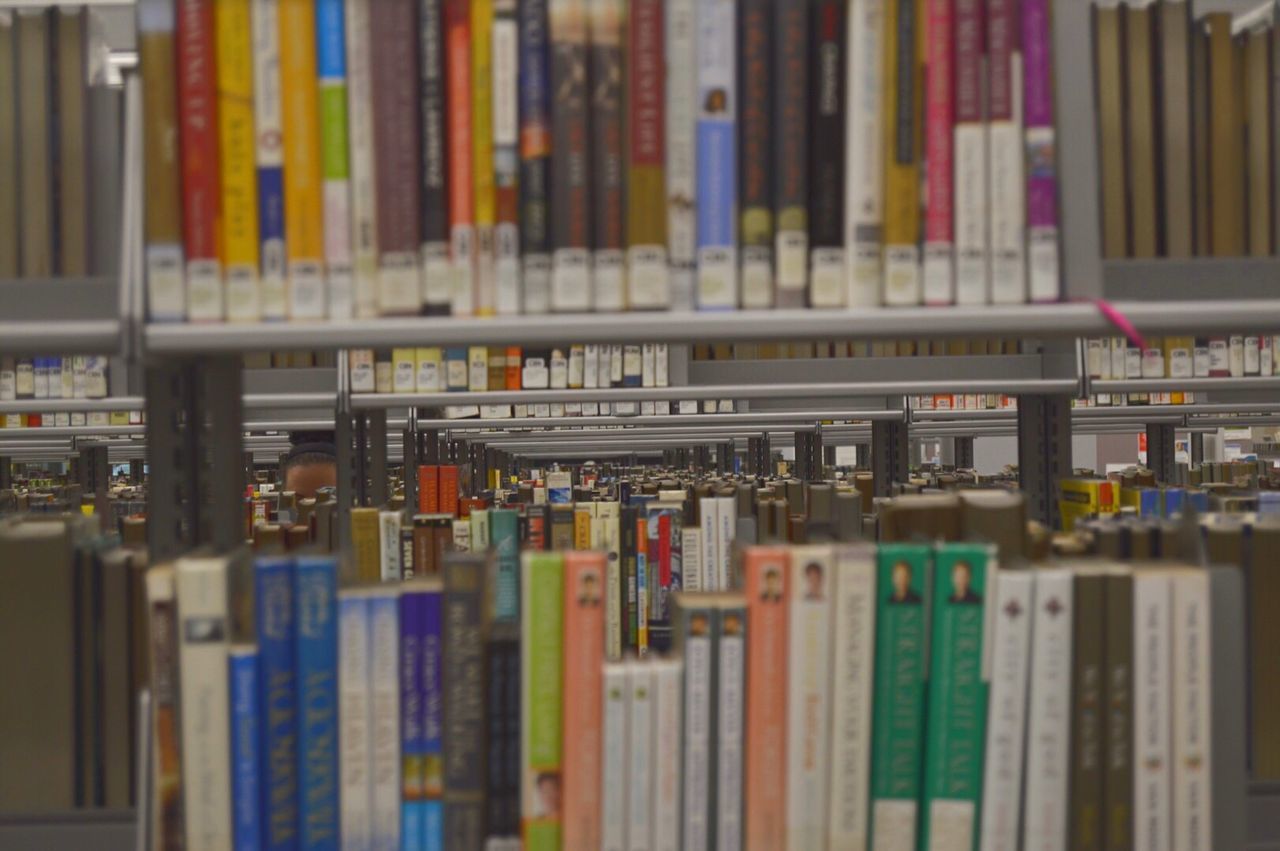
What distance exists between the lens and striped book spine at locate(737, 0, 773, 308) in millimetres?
1012

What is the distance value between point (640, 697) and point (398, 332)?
0.40 meters

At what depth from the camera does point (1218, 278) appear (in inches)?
45.5

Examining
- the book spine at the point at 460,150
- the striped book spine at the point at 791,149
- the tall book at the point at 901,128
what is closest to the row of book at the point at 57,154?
the book spine at the point at 460,150

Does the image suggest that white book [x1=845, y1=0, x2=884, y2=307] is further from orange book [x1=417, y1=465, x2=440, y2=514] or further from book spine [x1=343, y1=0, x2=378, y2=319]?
orange book [x1=417, y1=465, x2=440, y2=514]

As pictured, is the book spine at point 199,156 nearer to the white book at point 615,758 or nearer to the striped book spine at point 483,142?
the striped book spine at point 483,142

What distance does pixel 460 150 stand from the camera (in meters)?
1.01

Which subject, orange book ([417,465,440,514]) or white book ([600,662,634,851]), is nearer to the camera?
white book ([600,662,634,851])

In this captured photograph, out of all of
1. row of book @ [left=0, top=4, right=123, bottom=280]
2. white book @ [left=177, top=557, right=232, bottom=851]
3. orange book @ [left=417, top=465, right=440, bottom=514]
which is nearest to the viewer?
white book @ [left=177, top=557, right=232, bottom=851]

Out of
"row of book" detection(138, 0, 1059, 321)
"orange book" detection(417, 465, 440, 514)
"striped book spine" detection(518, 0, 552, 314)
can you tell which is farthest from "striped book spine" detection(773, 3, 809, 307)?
"orange book" detection(417, 465, 440, 514)

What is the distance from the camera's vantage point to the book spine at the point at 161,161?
987 mm

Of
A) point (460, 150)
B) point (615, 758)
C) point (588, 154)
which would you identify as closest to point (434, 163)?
point (460, 150)

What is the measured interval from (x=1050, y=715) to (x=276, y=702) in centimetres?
70

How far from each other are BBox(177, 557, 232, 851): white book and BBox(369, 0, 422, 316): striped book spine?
299mm

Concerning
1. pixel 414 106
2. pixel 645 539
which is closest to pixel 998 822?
pixel 414 106
